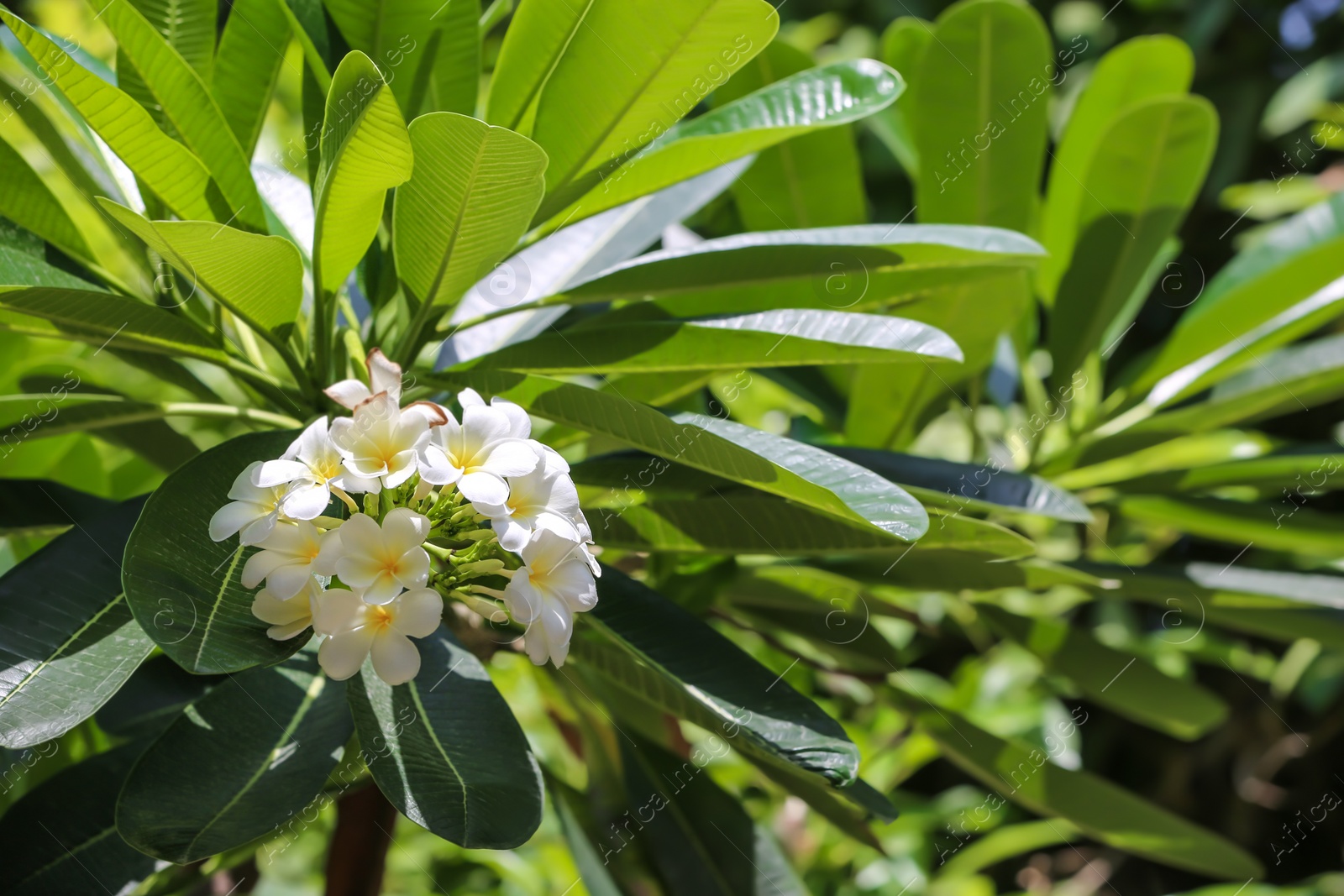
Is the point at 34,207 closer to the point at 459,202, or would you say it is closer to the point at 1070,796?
the point at 459,202

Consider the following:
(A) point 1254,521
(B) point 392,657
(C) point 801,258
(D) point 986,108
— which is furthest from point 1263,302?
(B) point 392,657

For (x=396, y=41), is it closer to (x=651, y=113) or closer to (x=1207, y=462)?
(x=651, y=113)

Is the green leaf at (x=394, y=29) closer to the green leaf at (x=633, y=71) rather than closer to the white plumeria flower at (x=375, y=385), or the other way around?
the green leaf at (x=633, y=71)

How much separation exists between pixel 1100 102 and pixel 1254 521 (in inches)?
19.6

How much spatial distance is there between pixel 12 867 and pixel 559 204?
586mm

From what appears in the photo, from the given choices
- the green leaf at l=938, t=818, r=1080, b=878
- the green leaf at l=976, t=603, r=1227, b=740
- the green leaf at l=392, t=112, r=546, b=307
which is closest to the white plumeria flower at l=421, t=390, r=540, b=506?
the green leaf at l=392, t=112, r=546, b=307

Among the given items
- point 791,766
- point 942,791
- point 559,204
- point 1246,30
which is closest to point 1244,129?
point 1246,30

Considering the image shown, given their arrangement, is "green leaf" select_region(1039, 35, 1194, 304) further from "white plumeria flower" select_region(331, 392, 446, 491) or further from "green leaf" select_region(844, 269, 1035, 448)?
"white plumeria flower" select_region(331, 392, 446, 491)

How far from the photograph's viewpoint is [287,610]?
523 mm

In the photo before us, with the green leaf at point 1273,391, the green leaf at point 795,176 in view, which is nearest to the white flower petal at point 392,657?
the green leaf at point 795,176

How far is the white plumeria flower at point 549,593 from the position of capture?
1.75ft

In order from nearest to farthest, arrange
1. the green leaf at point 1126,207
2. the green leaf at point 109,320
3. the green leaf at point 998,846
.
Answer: the green leaf at point 109,320 < the green leaf at point 1126,207 < the green leaf at point 998,846

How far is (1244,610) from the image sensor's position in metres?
1.05

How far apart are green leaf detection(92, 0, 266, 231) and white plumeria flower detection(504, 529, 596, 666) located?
34 cm
